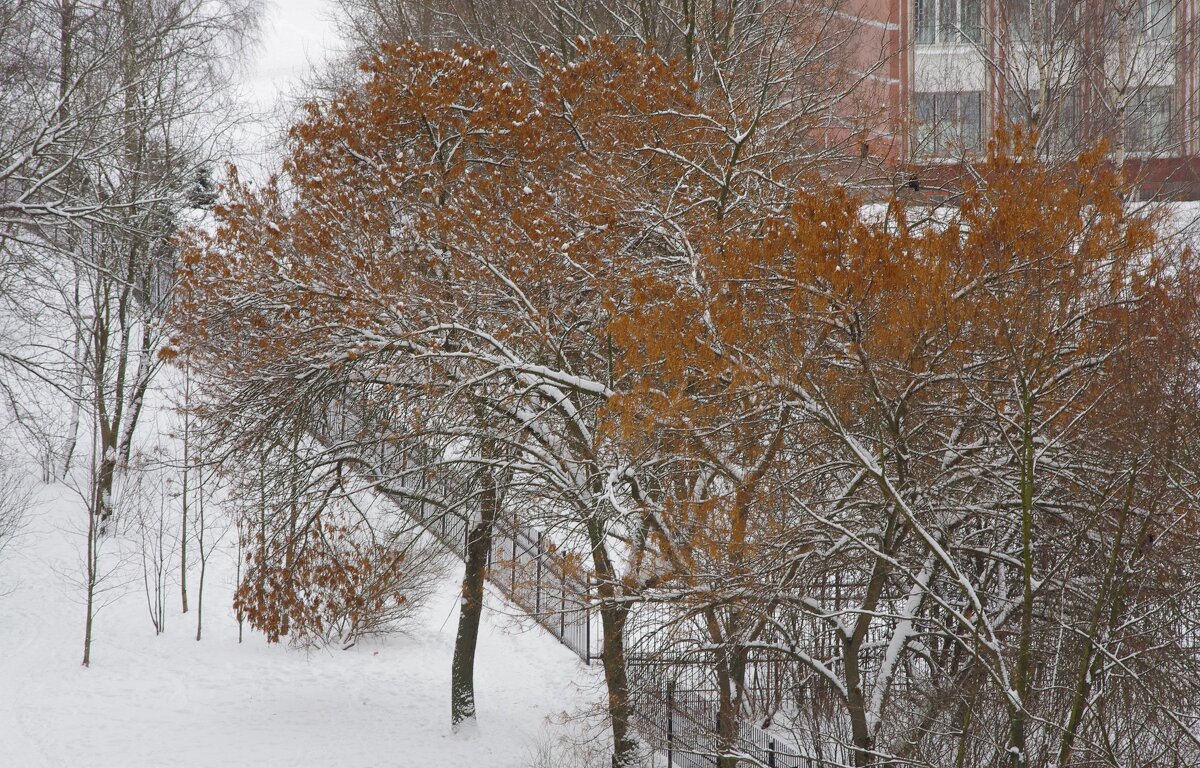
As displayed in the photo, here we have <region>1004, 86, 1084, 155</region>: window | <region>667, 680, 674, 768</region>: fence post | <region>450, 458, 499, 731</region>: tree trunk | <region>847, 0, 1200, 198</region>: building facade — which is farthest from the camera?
<region>847, 0, 1200, 198</region>: building facade

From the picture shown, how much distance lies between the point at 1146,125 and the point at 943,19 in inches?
295

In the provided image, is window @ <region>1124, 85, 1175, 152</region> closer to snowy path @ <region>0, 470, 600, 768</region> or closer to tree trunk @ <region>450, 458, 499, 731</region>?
tree trunk @ <region>450, 458, 499, 731</region>

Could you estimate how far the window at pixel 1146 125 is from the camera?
20.9m

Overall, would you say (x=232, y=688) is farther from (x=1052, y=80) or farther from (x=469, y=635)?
(x=1052, y=80)

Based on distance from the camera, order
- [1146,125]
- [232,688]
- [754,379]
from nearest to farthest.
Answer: [754,379], [232,688], [1146,125]

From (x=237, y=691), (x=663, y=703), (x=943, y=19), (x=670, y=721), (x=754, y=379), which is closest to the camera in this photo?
(x=754, y=379)

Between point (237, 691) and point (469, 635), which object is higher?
point (469, 635)

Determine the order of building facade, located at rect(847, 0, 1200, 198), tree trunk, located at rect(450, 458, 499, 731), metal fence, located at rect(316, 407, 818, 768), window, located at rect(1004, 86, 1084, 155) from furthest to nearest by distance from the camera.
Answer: building facade, located at rect(847, 0, 1200, 198)
window, located at rect(1004, 86, 1084, 155)
tree trunk, located at rect(450, 458, 499, 731)
metal fence, located at rect(316, 407, 818, 768)

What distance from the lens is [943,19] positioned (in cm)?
2855

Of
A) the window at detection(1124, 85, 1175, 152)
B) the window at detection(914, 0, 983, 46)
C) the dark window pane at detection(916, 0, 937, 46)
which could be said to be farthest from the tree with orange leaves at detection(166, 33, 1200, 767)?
the dark window pane at detection(916, 0, 937, 46)

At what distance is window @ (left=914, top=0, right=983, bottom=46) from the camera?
2866 centimetres

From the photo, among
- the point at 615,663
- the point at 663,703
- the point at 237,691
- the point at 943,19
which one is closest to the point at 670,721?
the point at 663,703

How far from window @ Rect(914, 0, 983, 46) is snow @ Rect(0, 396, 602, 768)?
20761 mm

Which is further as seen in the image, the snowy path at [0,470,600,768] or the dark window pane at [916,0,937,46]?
the dark window pane at [916,0,937,46]
